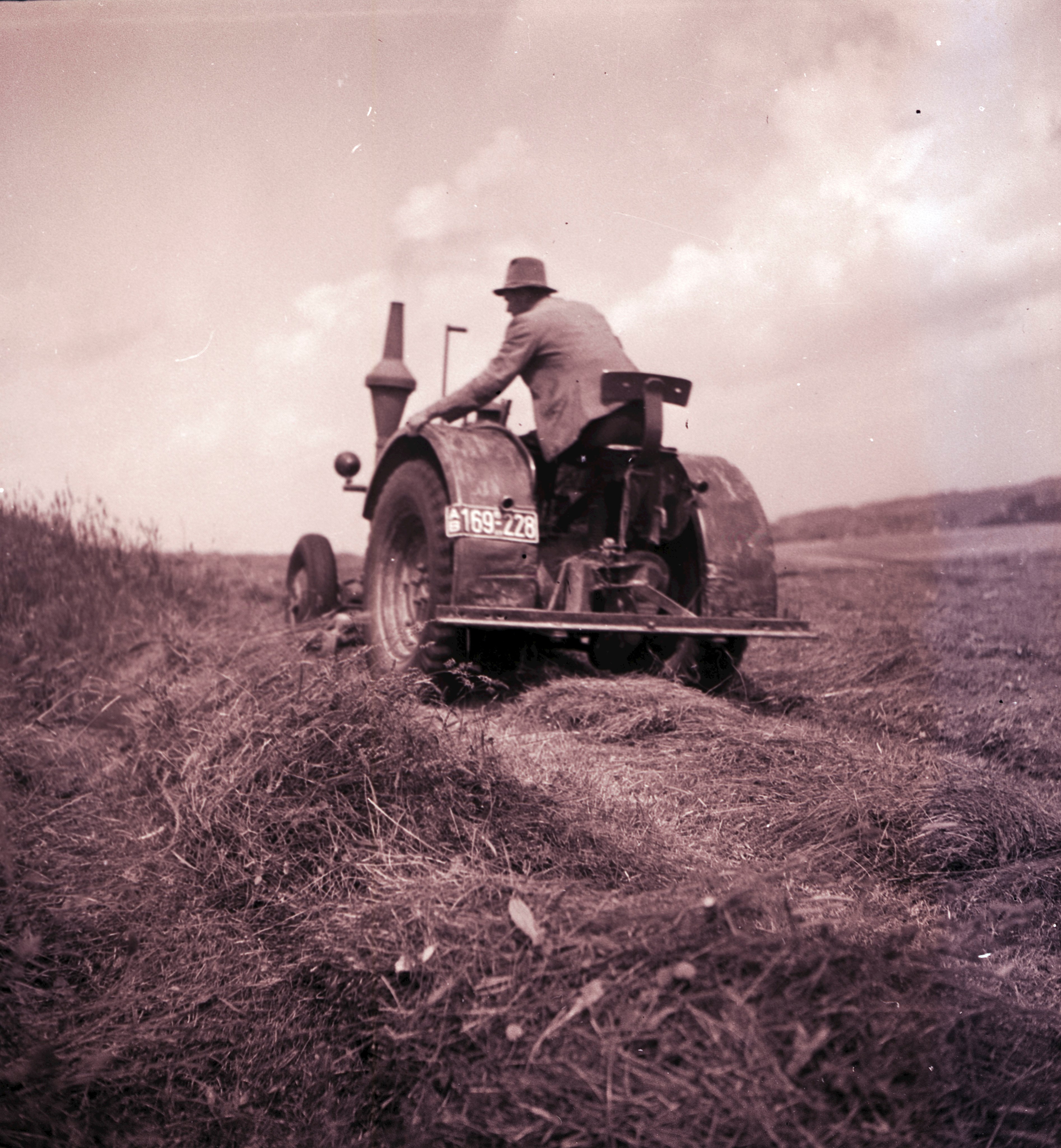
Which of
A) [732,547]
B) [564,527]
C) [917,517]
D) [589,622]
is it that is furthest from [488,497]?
[917,517]

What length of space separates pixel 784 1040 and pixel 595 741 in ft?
6.72

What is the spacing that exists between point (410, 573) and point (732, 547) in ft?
5.14

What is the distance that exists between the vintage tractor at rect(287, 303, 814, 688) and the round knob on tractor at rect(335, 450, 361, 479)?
66 cm

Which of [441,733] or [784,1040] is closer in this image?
[784,1040]

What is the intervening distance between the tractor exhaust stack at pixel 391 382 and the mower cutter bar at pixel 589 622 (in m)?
2.25

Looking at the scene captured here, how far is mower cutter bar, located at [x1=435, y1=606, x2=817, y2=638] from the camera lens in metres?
3.83

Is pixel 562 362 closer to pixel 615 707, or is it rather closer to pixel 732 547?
pixel 732 547

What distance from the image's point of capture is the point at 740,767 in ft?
10.8

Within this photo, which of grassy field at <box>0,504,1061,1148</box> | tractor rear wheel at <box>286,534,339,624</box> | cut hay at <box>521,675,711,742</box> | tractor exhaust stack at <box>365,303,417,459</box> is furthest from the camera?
tractor exhaust stack at <box>365,303,417,459</box>

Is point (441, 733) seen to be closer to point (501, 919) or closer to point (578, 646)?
point (501, 919)

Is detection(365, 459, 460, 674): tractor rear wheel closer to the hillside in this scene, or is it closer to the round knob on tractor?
the round knob on tractor

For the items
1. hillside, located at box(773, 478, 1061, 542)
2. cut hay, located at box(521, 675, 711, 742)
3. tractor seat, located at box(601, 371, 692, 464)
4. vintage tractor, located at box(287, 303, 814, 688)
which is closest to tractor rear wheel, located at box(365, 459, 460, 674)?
vintage tractor, located at box(287, 303, 814, 688)

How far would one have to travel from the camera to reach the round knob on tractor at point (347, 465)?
19.0 ft

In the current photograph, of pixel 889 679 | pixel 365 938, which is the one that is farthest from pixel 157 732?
pixel 889 679
